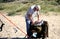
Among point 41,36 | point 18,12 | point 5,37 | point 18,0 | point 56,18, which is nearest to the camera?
point 41,36

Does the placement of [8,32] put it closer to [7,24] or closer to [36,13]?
[7,24]

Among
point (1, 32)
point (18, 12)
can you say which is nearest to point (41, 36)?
point (1, 32)

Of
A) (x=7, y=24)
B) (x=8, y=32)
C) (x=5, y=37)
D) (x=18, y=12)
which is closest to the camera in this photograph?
(x=5, y=37)

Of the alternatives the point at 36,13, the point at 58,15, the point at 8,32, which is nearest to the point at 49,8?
the point at 58,15

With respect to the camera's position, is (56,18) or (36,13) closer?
(36,13)

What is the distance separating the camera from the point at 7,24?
12.0 meters

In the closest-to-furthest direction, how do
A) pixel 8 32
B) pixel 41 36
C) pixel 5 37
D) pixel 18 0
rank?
pixel 41 36
pixel 5 37
pixel 8 32
pixel 18 0

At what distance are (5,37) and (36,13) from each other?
2.08 m

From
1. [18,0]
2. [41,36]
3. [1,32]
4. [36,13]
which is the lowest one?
[18,0]

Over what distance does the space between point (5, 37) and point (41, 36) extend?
6.89 feet

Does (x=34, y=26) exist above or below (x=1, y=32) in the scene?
above

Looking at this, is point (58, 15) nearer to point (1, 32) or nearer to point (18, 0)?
point (1, 32)

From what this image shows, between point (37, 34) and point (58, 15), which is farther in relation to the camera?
point (58, 15)

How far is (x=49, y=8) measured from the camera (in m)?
15.7
